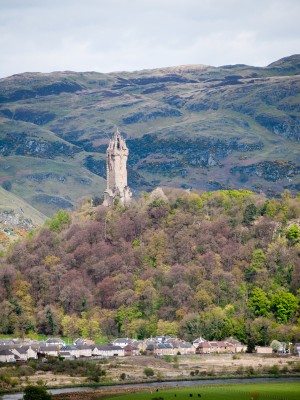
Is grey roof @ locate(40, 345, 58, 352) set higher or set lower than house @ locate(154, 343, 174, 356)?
higher

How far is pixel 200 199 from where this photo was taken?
191 m

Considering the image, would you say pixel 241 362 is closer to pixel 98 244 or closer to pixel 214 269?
pixel 214 269

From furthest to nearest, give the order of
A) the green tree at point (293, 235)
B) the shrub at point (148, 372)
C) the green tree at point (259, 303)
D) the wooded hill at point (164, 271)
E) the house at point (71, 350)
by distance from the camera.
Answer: the green tree at point (293, 235) → the wooded hill at point (164, 271) → the green tree at point (259, 303) → the house at point (71, 350) → the shrub at point (148, 372)

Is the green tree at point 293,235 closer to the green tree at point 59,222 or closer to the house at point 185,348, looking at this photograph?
the house at point 185,348

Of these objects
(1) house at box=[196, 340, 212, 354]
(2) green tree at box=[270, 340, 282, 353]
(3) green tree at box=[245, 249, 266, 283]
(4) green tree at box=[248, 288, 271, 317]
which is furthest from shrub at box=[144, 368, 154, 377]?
(3) green tree at box=[245, 249, 266, 283]

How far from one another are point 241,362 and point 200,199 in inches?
1971

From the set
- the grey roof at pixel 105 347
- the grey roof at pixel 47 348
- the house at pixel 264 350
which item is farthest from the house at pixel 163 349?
the grey roof at pixel 47 348

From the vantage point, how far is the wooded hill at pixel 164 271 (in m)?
163

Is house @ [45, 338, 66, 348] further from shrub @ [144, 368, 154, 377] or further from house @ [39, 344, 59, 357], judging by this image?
shrub @ [144, 368, 154, 377]

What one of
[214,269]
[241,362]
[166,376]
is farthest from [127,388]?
[214,269]

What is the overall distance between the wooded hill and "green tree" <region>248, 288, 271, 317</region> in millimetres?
180

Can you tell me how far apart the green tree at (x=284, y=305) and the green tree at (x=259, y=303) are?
1.01 metres

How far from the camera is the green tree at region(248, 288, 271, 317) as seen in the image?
16262 cm

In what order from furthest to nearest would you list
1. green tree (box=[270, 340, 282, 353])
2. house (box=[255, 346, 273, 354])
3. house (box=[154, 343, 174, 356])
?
house (box=[255, 346, 273, 354])
green tree (box=[270, 340, 282, 353])
house (box=[154, 343, 174, 356])
